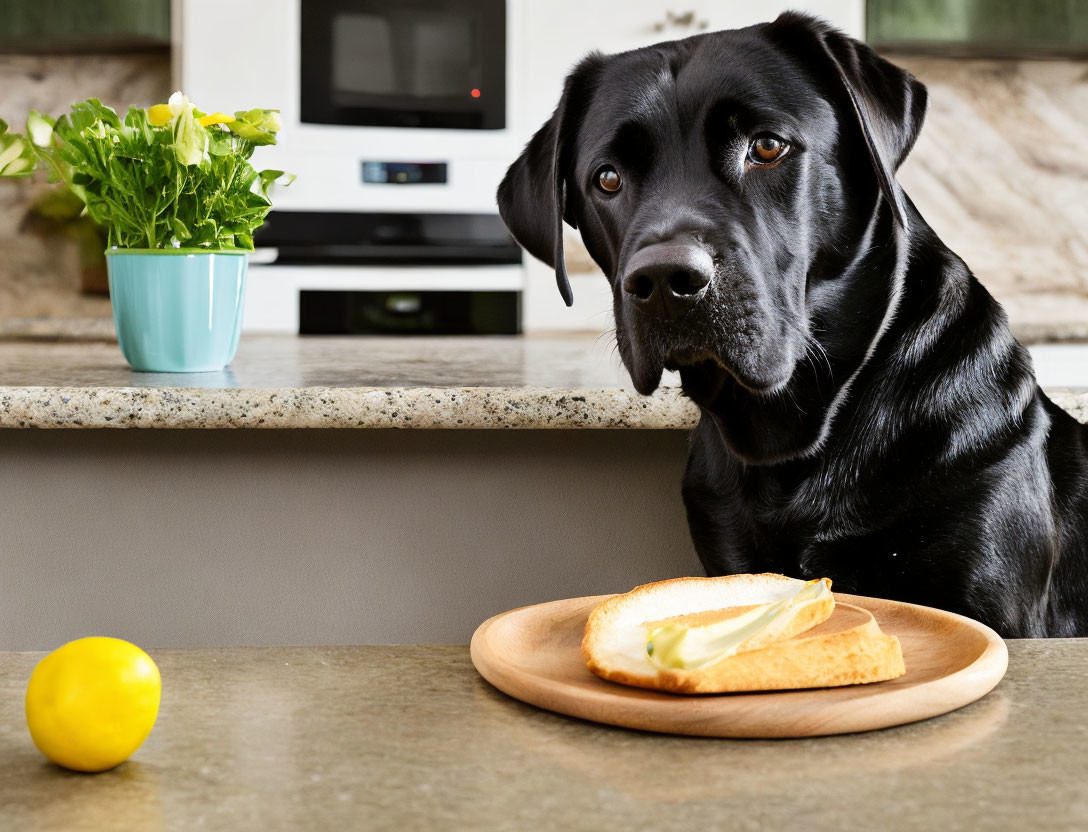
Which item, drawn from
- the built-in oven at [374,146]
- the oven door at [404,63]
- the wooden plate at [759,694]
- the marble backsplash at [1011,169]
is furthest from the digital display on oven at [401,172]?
the wooden plate at [759,694]

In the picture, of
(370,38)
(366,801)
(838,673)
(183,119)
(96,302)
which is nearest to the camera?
(366,801)

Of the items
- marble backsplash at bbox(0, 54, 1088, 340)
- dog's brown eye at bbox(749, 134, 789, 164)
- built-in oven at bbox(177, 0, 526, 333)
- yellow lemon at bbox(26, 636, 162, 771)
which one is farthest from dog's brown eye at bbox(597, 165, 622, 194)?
marble backsplash at bbox(0, 54, 1088, 340)

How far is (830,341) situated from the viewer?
1164 millimetres

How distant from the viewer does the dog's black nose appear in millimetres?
1043

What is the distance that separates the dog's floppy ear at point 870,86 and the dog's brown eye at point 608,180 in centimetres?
22

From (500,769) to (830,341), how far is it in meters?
0.80

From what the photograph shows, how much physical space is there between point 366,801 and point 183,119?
120 cm

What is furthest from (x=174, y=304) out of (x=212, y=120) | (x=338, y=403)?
(x=338, y=403)

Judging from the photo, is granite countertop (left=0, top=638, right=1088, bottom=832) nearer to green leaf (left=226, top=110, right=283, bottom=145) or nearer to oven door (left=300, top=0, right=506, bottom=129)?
green leaf (left=226, top=110, right=283, bottom=145)

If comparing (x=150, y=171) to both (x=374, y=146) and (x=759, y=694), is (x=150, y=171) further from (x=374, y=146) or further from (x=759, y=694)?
(x=374, y=146)

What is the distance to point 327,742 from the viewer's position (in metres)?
0.49

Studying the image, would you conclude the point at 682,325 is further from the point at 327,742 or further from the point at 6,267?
the point at 6,267

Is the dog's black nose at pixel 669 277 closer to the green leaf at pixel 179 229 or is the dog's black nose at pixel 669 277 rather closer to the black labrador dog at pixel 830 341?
the black labrador dog at pixel 830 341

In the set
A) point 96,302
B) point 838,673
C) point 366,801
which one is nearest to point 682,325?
point 838,673
